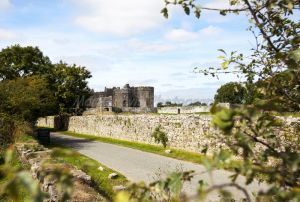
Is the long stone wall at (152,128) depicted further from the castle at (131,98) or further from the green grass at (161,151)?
the castle at (131,98)

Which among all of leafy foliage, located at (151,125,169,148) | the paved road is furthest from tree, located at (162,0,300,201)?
leafy foliage, located at (151,125,169,148)

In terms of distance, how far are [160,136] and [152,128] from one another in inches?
88.2

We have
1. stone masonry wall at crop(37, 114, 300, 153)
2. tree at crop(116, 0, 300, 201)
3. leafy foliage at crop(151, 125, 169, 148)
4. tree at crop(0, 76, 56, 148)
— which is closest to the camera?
tree at crop(116, 0, 300, 201)

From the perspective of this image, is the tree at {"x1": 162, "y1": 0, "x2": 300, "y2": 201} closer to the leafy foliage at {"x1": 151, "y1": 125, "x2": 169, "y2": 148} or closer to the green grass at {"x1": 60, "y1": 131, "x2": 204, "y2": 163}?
the green grass at {"x1": 60, "y1": 131, "x2": 204, "y2": 163}

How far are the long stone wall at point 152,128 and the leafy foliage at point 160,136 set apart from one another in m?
0.24

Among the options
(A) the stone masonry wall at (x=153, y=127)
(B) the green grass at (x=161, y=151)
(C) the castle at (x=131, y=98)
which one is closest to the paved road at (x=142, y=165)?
(B) the green grass at (x=161, y=151)

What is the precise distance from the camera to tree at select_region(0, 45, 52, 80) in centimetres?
4116

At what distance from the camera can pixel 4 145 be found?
61.1 ft

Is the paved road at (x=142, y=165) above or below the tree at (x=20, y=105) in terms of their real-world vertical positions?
below

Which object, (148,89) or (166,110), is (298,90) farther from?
(148,89)

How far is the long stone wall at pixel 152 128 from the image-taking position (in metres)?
20.6

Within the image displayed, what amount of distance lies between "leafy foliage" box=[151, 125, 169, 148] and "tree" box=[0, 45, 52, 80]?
833 inches

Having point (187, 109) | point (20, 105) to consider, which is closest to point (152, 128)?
point (20, 105)

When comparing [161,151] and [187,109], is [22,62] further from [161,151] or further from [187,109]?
[161,151]
